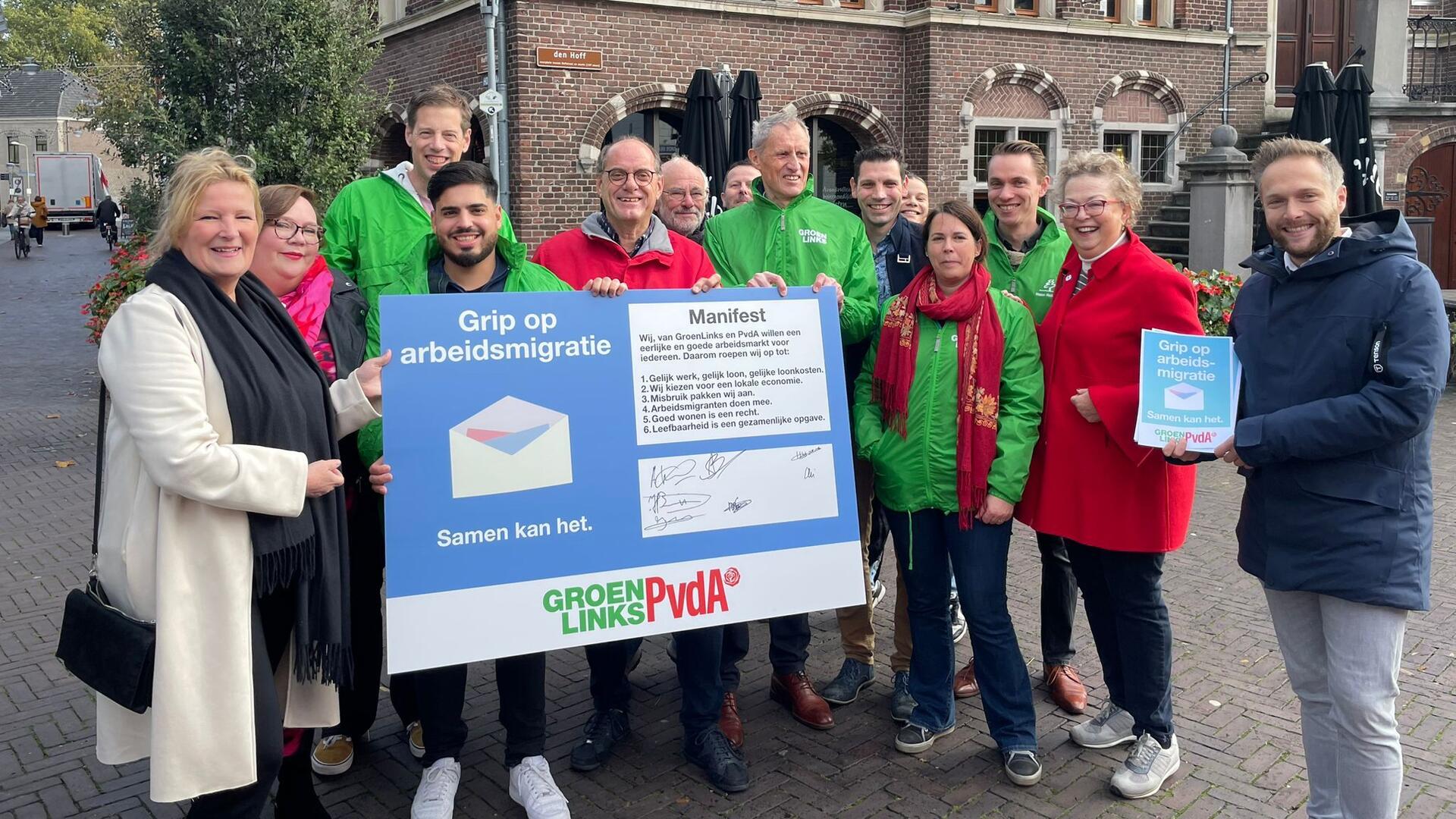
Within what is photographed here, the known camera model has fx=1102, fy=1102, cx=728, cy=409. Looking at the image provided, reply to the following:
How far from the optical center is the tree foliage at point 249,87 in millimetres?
10844

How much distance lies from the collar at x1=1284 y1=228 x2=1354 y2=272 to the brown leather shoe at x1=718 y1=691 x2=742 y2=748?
2.47 metres

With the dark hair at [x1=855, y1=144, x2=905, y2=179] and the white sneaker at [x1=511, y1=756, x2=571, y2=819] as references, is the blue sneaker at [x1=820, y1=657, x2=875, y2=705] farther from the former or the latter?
the dark hair at [x1=855, y1=144, x2=905, y2=179]

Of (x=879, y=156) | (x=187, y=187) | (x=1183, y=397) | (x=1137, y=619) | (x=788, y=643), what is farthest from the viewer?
(x=879, y=156)

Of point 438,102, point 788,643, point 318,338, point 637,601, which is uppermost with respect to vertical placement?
point 438,102

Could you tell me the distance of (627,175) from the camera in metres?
3.96

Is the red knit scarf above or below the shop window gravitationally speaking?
below

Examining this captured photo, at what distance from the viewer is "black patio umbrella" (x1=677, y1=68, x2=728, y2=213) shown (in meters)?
11.5

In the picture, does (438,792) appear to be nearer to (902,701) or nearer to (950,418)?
(902,701)

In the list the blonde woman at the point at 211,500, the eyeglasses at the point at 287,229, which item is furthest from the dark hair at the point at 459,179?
the blonde woman at the point at 211,500

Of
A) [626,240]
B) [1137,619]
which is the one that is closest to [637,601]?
[626,240]

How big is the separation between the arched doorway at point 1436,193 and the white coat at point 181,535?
19965 millimetres

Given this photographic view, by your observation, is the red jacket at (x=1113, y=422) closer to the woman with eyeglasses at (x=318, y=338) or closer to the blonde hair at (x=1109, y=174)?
the blonde hair at (x=1109, y=174)
